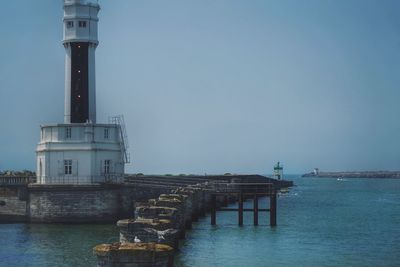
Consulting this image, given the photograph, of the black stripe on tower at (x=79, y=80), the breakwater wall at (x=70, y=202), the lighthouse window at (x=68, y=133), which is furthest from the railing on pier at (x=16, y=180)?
the black stripe on tower at (x=79, y=80)

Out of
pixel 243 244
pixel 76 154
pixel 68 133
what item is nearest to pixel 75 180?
pixel 76 154

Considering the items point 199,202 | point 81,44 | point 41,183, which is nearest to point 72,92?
point 81,44

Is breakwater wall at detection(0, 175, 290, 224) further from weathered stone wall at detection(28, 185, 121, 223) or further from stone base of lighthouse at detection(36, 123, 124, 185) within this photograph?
stone base of lighthouse at detection(36, 123, 124, 185)

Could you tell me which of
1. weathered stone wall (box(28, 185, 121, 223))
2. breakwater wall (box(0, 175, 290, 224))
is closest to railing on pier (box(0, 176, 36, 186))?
breakwater wall (box(0, 175, 290, 224))

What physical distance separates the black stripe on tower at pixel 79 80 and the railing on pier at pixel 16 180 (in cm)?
515

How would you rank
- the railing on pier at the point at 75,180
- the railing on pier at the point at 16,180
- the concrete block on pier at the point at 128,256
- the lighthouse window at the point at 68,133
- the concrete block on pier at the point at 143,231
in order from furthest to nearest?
the railing on pier at the point at 16,180 < the lighthouse window at the point at 68,133 < the railing on pier at the point at 75,180 < the concrete block on pier at the point at 143,231 < the concrete block on pier at the point at 128,256

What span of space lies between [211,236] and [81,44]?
693 inches

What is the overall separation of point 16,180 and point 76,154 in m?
5.62

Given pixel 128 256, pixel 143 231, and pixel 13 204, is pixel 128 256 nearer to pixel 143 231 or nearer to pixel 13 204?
pixel 143 231

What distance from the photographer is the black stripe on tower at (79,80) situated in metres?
45.8

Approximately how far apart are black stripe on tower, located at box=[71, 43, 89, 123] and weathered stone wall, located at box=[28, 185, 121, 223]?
585 centimetres

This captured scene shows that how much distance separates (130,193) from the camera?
4325 cm

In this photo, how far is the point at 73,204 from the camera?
137 feet

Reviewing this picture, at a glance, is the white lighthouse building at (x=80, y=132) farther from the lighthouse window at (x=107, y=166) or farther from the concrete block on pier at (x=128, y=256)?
the concrete block on pier at (x=128, y=256)
